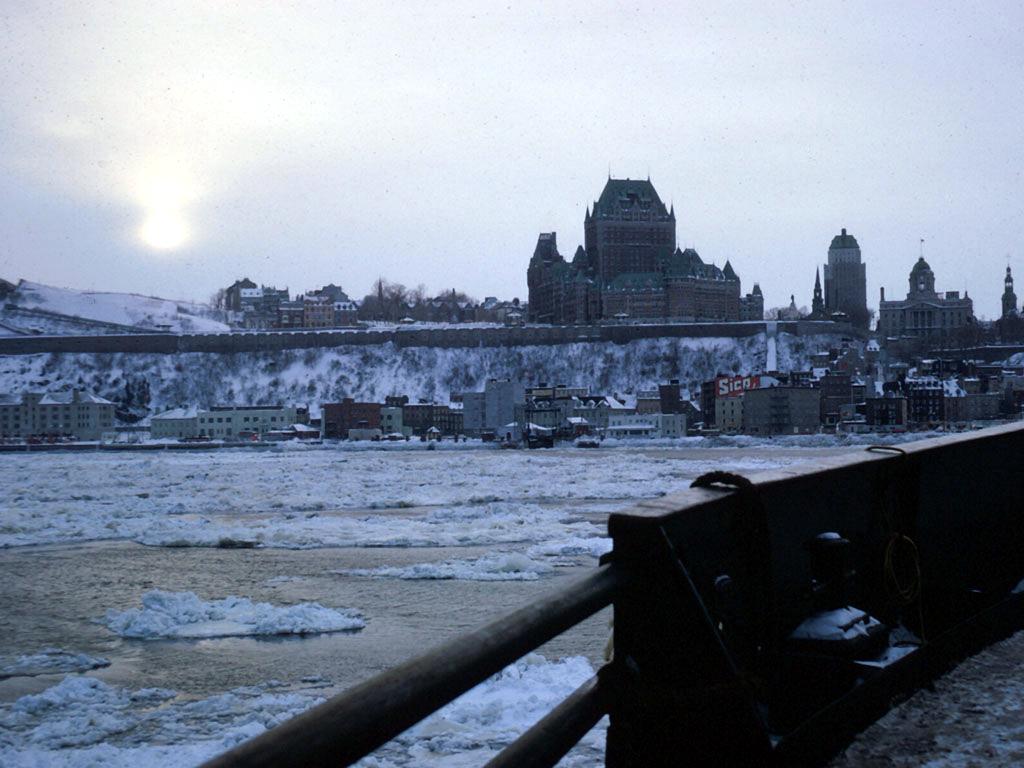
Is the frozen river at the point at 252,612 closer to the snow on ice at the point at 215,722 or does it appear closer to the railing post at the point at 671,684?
the snow on ice at the point at 215,722

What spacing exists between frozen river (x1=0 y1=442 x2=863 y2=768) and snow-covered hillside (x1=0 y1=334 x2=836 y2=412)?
119286mm

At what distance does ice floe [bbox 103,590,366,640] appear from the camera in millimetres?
12969

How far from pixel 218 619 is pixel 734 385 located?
122 m

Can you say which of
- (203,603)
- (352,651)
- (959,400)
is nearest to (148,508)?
(203,603)

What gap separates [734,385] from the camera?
132 meters

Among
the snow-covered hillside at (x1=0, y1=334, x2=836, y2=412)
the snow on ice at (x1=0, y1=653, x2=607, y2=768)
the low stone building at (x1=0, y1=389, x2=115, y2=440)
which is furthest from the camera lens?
the snow-covered hillside at (x1=0, y1=334, x2=836, y2=412)

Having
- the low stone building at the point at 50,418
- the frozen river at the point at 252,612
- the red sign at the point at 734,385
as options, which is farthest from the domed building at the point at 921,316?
the frozen river at the point at 252,612

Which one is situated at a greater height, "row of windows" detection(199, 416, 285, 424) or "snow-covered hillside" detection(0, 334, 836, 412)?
"snow-covered hillside" detection(0, 334, 836, 412)

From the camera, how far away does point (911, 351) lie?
17025 centimetres

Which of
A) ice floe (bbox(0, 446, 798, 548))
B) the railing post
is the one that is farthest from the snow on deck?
ice floe (bbox(0, 446, 798, 548))

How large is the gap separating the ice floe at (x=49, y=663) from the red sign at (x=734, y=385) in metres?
120

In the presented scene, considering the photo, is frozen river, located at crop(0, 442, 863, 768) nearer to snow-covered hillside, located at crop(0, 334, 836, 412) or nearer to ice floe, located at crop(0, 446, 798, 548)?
ice floe, located at crop(0, 446, 798, 548)

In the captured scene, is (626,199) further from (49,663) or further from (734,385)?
(49,663)

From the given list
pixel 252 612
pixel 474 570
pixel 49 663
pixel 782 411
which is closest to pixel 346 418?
pixel 782 411
